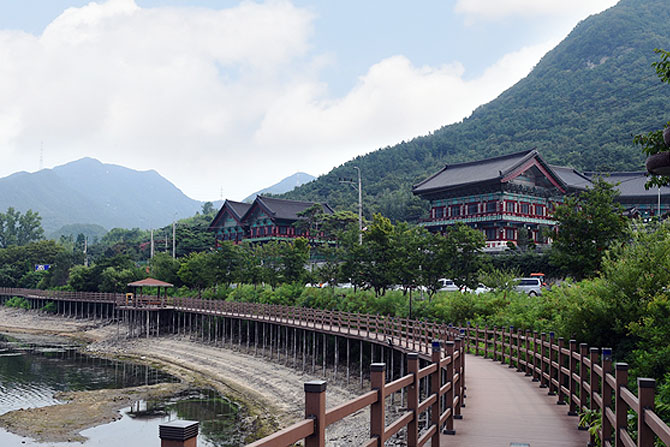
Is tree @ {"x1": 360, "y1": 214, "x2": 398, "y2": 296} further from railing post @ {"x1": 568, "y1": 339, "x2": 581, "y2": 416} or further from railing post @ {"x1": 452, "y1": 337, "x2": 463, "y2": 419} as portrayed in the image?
railing post @ {"x1": 568, "y1": 339, "x2": 581, "y2": 416}

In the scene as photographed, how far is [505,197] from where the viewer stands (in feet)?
150

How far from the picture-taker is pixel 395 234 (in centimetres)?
3331

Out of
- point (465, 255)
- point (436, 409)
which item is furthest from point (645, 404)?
point (465, 255)

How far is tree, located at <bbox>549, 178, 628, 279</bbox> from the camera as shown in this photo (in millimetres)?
23828

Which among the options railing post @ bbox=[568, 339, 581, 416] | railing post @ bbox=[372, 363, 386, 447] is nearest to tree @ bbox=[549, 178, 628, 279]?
railing post @ bbox=[568, 339, 581, 416]

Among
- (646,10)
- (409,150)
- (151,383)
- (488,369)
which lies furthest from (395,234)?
(646,10)

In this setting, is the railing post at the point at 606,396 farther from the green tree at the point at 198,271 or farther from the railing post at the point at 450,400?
the green tree at the point at 198,271

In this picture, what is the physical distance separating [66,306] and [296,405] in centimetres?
4737

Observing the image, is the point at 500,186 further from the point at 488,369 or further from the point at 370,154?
the point at 370,154

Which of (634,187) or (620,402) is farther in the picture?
(634,187)

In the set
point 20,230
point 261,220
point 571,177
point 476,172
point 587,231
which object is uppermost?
point 571,177

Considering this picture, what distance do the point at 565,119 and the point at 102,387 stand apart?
95607 millimetres

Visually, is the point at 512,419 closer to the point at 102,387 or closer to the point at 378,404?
the point at 378,404

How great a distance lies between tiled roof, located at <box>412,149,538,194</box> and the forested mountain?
1823 centimetres
